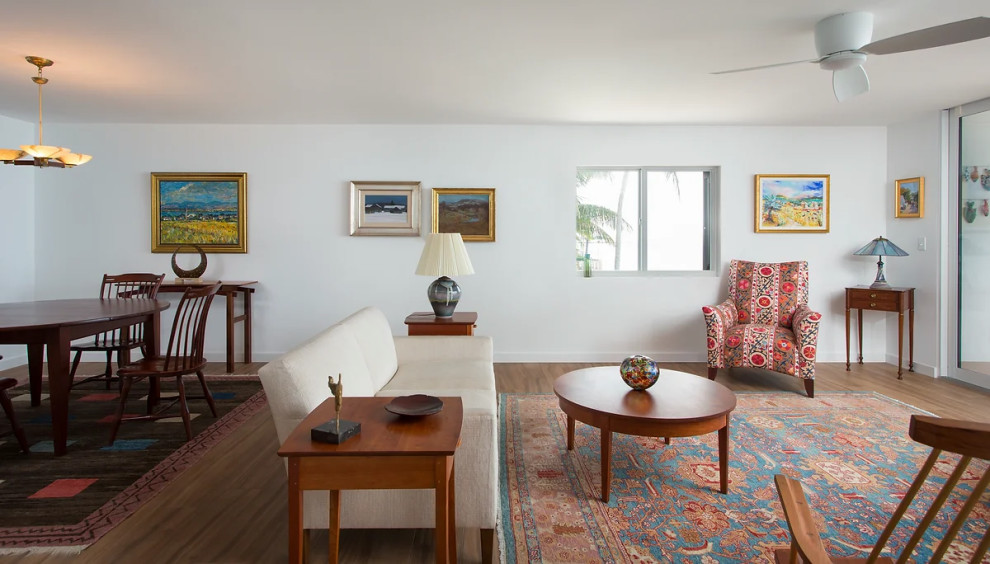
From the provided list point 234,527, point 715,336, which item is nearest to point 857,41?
point 715,336

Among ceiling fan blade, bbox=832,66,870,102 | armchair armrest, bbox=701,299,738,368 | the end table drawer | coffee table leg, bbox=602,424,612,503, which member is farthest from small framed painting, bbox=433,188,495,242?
the end table drawer

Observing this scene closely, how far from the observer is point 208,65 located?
134 inches

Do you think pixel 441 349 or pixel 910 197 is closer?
pixel 441 349

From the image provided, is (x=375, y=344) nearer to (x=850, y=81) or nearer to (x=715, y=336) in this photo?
(x=715, y=336)

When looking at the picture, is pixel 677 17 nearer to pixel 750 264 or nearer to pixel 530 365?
pixel 750 264

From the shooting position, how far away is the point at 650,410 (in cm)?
235

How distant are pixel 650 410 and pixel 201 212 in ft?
15.3

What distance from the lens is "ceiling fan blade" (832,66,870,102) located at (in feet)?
9.35

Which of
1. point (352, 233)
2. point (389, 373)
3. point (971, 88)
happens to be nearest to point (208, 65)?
point (352, 233)

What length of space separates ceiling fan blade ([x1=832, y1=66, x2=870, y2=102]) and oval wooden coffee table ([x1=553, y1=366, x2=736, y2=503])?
1.87 metres

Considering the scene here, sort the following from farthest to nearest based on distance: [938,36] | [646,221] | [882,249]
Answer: [646,221]
[882,249]
[938,36]

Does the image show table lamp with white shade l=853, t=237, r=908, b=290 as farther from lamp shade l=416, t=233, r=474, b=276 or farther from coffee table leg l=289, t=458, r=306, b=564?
coffee table leg l=289, t=458, r=306, b=564

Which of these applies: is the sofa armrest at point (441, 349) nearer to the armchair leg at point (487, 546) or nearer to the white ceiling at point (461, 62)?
the armchair leg at point (487, 546)

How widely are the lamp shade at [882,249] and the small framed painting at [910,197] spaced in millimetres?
380
